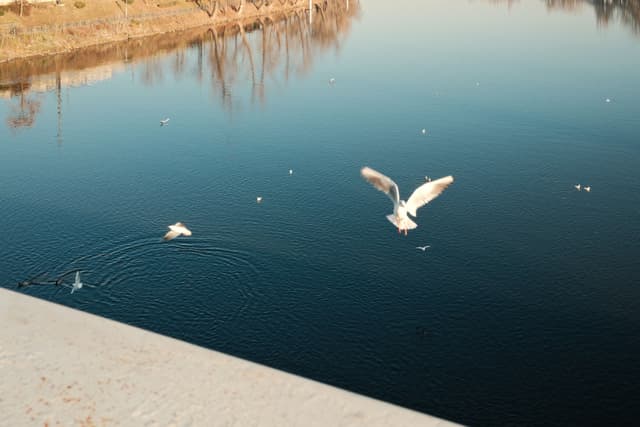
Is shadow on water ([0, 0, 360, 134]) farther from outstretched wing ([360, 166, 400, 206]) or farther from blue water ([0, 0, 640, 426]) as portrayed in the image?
outstretched wing ([360, 166, 400, 206])

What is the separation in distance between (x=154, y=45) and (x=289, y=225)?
50.6m

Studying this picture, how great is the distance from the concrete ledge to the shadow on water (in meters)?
30.6

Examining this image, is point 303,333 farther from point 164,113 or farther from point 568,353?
point 164,113

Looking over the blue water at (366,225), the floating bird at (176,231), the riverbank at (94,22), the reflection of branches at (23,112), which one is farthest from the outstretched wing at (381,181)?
the riverbank at (94,22)

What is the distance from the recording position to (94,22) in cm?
7862

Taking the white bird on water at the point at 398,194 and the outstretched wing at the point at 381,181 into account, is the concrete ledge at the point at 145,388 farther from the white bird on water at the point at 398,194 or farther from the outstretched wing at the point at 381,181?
the outstretched wing at the point at 381,181

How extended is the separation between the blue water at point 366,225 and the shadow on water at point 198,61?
3.12ft

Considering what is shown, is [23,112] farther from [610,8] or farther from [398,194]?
[610,8]

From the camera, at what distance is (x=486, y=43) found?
242ft

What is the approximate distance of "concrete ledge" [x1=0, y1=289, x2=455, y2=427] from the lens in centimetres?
1664

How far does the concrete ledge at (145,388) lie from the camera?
54.6 feet

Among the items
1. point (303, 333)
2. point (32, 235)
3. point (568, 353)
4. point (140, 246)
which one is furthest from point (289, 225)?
point (568, 353)

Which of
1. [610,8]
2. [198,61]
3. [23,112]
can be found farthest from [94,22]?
[610,8]

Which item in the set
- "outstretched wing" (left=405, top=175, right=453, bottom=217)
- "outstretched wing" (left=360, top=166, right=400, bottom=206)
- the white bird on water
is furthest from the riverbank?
"outstretched wing" (left=405, top=175, right=453, bottom=217)
